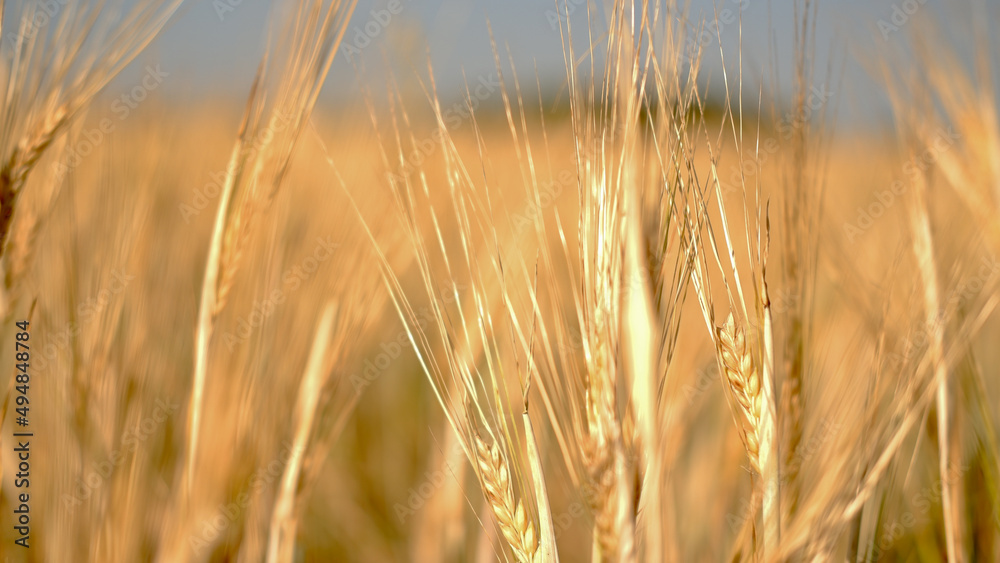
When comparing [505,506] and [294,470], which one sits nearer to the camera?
[505,506]

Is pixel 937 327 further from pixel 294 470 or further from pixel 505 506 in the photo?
pixel 294 470

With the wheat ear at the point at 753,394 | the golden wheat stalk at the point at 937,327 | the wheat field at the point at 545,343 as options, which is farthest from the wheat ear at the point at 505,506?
the golden wheat stalk at the point at 937,327

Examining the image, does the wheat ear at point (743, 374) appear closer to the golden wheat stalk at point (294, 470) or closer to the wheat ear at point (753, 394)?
the wheat ear at point (753, 394)

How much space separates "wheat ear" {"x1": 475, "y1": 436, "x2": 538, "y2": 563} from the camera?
565 mm

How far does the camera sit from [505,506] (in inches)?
22.6

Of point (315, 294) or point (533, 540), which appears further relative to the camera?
point (315, 294)

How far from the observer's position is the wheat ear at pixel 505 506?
56 centimetres

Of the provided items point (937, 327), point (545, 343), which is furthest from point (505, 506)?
point (937, 327)

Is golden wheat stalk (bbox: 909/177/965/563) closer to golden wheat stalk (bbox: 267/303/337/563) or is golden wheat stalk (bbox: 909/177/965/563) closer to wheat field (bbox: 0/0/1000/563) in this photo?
wheat field (bbox: 0/0/1000/563)

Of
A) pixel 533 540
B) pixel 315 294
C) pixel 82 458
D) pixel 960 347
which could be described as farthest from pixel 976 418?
pixel 82 458

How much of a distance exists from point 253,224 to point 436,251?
4.36 feet

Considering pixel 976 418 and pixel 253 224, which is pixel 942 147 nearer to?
pixel 976 418

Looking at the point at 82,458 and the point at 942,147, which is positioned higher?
the point at 942,147

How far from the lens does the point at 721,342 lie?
576 mm
